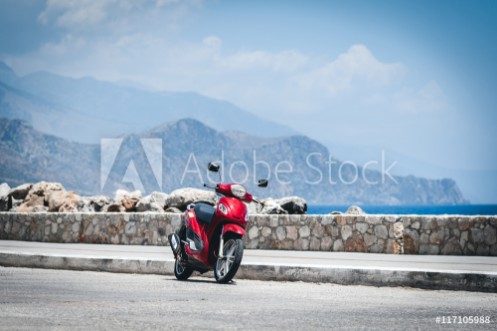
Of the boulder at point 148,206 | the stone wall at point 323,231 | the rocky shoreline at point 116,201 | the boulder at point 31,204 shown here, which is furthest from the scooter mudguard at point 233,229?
the boulder at point 31,204

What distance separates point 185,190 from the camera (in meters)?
25.6

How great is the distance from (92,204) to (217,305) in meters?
20.2

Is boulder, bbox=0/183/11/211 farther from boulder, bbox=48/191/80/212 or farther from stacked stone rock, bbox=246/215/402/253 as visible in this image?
stacked stone rock, bbox=246/215/402/253

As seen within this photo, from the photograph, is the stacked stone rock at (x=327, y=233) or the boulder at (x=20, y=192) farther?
the boulder at (x=20, y=192)

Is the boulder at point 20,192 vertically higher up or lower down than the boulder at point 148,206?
higher up

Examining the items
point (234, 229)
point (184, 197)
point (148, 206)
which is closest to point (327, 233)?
point (234, 229)

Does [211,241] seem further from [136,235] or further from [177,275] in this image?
[136,235]

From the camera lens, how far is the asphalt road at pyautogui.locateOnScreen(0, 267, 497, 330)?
7.20 metres

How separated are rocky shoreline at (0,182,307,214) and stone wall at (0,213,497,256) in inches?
103

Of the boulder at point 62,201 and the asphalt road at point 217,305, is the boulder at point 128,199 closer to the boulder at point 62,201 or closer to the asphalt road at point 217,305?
the boulder at point 62,201

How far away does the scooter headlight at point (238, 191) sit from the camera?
453 inches

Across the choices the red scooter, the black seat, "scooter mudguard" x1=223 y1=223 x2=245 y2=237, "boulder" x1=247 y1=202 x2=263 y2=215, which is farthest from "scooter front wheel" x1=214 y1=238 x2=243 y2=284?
"boulder" x1=247 y1=202 x2=263 y2=215

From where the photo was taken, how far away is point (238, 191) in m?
11.5

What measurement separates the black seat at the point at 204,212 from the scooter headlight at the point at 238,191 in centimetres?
44
